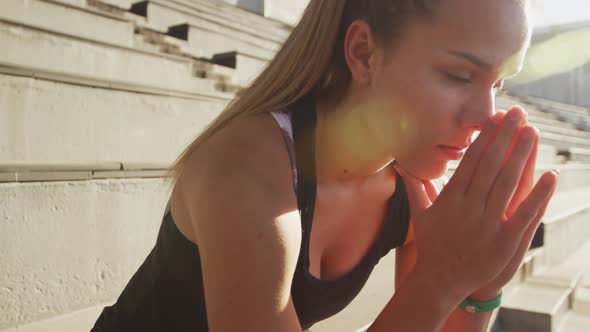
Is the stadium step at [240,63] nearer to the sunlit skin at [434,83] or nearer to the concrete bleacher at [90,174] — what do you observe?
the concrete bleacher at [90,174]

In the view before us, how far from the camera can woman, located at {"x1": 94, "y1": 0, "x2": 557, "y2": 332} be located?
695 mm

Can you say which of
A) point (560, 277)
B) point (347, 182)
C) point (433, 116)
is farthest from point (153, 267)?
point (560, 277)

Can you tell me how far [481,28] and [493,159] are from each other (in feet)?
0.63

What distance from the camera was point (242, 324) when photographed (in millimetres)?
681

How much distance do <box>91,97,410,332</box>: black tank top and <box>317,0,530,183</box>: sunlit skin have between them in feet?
0.37

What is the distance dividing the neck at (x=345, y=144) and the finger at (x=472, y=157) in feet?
0.46

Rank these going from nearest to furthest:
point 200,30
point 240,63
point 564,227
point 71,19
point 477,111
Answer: point 477,111, point 71,19, point 564,227, point 240,63, point 200,30

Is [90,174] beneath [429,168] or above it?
beneath

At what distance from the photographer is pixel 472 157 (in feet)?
2.58

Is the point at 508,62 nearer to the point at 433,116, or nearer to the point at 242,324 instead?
the point at 433,116

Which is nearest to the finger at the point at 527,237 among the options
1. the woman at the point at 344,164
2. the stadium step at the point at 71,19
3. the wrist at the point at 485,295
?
the woman at the point at 344,164

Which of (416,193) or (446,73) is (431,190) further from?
(446,73)

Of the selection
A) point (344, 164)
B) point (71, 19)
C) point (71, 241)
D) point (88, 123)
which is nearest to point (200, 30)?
point (71, 19)

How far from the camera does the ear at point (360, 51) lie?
32.3 inches
